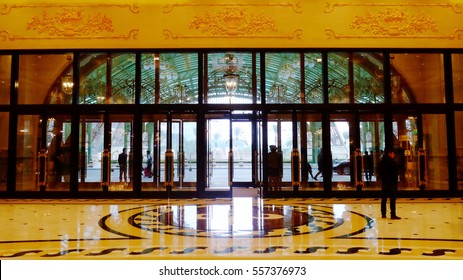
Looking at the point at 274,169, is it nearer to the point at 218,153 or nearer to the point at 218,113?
the point at 218,153

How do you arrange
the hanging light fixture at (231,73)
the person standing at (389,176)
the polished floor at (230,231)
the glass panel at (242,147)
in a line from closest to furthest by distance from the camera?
Answer: the polished floor at (230,231)
the person standing at (389,176)
the hanging light fixture at (231,73)
the glass panel at (242,147)

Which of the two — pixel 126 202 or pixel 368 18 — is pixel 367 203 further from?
pixel 126 202

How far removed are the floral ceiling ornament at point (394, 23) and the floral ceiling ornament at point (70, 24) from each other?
652 cm

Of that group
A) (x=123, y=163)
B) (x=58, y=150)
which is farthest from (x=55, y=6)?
(x=123, y=163)

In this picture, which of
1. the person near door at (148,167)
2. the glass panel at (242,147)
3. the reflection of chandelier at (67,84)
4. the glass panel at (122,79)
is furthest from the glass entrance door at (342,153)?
the reflection of chandelier at (67,84)

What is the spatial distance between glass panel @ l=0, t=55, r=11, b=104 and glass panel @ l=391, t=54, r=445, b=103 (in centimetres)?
1006

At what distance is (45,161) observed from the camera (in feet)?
32.4

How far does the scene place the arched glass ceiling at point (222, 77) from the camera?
9.82 meters

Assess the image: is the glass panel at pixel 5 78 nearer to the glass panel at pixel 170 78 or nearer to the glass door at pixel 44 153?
the glass door at pixel 44 153

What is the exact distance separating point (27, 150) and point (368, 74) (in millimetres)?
9143

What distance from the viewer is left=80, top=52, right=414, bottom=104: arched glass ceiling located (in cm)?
982

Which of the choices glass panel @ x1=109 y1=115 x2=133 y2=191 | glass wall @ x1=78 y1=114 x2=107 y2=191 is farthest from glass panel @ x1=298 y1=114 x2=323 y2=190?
glass wall @ x1=78 y1=114 x2=107 y2=191

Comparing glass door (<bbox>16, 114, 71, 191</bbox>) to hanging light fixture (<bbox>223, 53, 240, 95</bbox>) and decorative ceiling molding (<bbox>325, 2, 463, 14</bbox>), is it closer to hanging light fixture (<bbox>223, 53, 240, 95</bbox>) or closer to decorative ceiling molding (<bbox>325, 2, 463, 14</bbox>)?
hanging light fixture (<bbox>223, 53, 240, 95</bbox>)

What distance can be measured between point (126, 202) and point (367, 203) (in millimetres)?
5591
